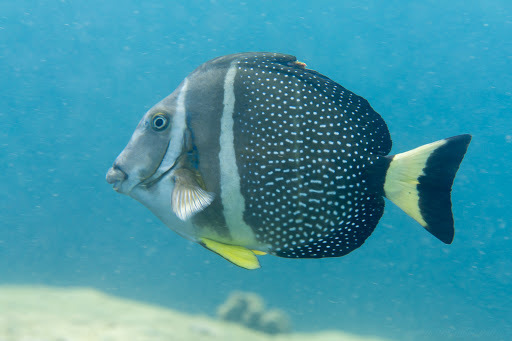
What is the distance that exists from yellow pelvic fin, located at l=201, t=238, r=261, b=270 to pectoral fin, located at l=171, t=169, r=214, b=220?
0.26m

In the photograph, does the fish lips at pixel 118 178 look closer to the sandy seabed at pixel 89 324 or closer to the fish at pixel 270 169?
the fish at pixel 270 169

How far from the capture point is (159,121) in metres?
1.70

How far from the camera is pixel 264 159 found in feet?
5.25

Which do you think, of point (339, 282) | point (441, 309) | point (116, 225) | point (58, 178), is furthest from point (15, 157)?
point (441, 309)

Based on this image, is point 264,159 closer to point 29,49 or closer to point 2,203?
point 2,203

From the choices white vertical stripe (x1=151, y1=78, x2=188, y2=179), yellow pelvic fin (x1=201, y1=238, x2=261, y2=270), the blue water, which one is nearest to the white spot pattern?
yellow pelvic fin (x1=201, y1=238, x2=261, y2=270)

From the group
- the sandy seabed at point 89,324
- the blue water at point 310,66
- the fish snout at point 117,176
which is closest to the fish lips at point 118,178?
the fish snout at point 117,176

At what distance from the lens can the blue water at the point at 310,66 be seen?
1642 centimetres

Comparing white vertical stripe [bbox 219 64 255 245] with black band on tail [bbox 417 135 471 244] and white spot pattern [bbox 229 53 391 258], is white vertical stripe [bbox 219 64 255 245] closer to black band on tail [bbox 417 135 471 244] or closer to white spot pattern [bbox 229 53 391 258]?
white spot pattern [bbox 229 53 391 258]

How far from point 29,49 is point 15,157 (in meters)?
12.4

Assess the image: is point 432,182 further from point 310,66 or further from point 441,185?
point 310,66

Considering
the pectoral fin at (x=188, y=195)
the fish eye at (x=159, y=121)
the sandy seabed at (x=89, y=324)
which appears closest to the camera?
the pectoral fin at (x=188, y=195)

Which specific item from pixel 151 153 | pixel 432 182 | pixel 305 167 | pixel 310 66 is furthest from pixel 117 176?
pixel 310 66

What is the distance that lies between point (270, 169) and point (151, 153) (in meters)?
0.57
